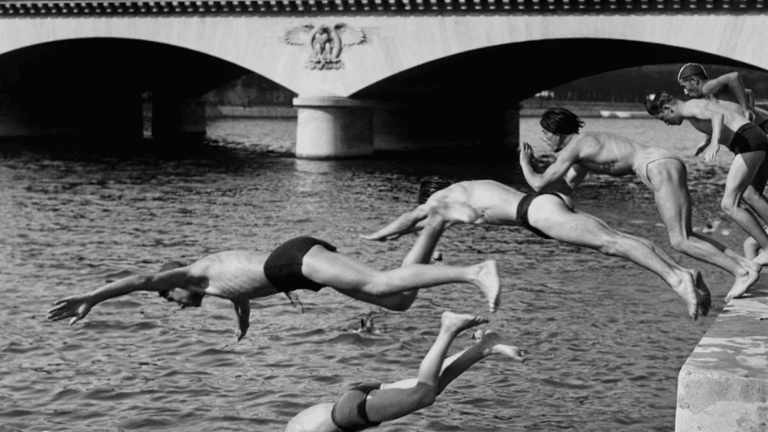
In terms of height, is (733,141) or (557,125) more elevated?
(557,125)

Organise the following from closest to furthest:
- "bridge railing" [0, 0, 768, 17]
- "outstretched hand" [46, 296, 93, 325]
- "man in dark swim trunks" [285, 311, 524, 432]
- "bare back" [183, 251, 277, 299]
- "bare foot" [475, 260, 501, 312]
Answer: "bare foot" [475, 260, 501, 312], "man in dark swim trunks" [285, 311, 524, 432], "outstretched hand" [46, 296, 93, 325], "bare back" [183, 251, 277, 299], "bridge railing" [0, 0, 768, 17]

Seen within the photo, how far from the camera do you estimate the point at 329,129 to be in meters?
47.6

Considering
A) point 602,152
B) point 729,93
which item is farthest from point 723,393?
point 729,93

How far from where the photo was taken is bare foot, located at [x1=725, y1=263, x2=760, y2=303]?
1218 centimetres

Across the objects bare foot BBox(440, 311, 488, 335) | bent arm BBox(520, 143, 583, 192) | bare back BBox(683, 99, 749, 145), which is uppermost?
bare back BBox(683, 99, 749, 145)

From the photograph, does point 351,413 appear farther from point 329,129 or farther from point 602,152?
point 329,129

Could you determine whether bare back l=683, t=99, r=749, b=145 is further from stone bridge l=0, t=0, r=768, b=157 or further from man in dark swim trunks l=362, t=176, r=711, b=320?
stone bridge l=0, t=0, r=768, b=157

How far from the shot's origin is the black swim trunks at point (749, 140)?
1344 centimetres

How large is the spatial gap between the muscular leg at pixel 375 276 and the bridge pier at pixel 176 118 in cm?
5760

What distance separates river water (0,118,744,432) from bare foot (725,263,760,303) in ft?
5.58

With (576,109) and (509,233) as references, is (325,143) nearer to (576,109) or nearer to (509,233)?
A: (509,233)

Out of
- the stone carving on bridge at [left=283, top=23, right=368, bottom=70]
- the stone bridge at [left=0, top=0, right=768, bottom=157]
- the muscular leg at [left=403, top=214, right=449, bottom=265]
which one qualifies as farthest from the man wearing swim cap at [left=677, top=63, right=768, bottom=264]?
the stone carving on bridge at [left=283, top=23, right=368, bottom=70]

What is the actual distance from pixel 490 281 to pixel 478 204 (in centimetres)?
230

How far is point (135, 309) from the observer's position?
19.1 meters
